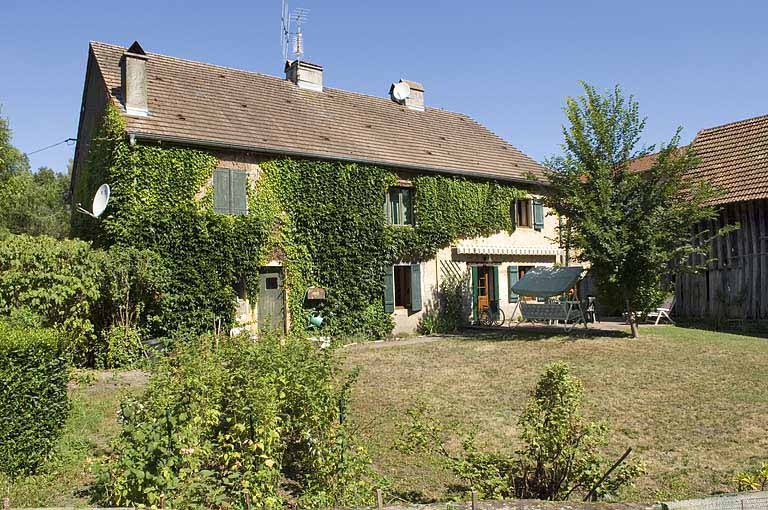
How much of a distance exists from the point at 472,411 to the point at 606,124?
9150 millimetres

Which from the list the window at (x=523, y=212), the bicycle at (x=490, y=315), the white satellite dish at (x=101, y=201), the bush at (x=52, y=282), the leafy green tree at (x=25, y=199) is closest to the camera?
the bush at (x=52, y=282)

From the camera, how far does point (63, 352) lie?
607cm

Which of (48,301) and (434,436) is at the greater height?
(48,301)

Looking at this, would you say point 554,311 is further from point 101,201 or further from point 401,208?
point 101,201

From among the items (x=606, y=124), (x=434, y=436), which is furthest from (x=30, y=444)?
(x=606, y=124)

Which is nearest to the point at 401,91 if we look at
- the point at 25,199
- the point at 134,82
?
the point at 134,82

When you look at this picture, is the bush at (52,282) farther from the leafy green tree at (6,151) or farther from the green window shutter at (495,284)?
the leafy green tree at (6,151)

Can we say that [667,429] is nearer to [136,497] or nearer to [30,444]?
[136,497]

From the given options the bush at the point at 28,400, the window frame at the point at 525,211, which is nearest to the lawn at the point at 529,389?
the bush at the point at 28,400

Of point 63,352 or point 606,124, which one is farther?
point 606,124

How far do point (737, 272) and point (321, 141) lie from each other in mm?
12666

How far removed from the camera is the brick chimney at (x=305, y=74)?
735 inches

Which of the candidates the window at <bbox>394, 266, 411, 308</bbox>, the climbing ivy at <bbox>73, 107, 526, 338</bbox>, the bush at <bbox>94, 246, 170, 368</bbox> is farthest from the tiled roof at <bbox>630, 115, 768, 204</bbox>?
the bush at <bbox>94, 246, 170, 368</bbox>

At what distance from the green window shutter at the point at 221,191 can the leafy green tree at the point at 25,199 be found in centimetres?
1643
